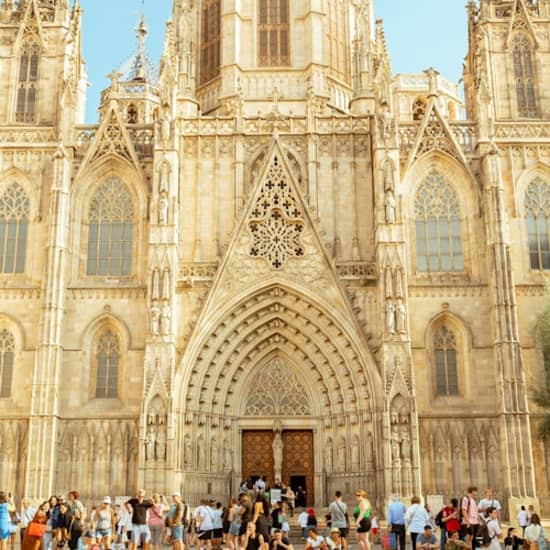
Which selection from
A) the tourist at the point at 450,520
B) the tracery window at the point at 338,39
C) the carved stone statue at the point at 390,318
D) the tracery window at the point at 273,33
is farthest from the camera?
the tracery window at the point at 338,39

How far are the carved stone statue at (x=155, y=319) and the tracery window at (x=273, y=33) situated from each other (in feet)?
47.3

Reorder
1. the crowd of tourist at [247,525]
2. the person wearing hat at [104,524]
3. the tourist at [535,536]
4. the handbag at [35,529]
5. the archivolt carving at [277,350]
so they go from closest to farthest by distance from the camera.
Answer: the handbag at [35,529]
the crowd of tourist at [247,525]
the tourist at [535,536]
the person wearing hat at [104,524]
the archivolt carving at [277,350]

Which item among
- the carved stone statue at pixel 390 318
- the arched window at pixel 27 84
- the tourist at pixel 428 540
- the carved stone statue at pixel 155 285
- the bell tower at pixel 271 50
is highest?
the bell tower at pixel 271 50

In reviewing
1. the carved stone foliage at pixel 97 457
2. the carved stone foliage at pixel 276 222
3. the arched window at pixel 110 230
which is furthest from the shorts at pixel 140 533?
the arched window at pixel 110 230

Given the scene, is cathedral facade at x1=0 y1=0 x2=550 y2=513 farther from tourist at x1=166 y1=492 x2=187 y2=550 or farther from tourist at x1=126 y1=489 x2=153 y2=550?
tourist at x1=126 y1=489 x2=153 y2=550

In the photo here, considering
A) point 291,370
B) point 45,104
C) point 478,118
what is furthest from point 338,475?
point 45,104

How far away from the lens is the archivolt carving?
3199cm

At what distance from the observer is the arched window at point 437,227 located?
33.9m

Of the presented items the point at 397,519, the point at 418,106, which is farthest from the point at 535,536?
the point at 418,106

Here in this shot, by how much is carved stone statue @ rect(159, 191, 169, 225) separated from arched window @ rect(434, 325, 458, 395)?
11.5 metres

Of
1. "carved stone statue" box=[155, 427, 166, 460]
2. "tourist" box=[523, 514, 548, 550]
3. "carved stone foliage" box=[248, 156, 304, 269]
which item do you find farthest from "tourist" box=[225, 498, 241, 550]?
"carved stone foliage" box=[248, 156, 304, 269]

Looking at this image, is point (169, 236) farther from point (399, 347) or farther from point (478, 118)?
point (478, 118)

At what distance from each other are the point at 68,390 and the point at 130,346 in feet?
9.35

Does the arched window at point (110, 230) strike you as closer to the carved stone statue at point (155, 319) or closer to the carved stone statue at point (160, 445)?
the carved stone statue at point (155, 319)
